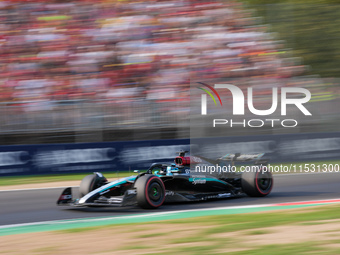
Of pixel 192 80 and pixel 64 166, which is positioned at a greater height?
pixel 192 80

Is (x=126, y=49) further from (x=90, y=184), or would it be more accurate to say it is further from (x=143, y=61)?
(x=90, y=184)

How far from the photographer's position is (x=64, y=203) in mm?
7641

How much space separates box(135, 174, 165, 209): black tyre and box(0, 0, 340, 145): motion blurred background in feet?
18.5

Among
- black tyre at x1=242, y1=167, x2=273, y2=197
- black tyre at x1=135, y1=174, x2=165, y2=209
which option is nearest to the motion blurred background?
black tyre at x1=242, y1=167, x2=273, y2=197

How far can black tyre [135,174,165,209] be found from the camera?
7.27 m

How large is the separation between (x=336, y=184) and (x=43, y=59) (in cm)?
970

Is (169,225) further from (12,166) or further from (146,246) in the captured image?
(12,166)

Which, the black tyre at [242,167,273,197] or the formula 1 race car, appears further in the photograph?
the black tyre at [242,167,273,197]

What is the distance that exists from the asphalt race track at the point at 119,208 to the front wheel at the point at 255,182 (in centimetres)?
12

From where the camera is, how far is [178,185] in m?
7.96

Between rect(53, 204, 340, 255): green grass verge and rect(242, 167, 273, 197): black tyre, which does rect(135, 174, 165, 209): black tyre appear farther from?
rect(242, 167, 273, 197): black tyre

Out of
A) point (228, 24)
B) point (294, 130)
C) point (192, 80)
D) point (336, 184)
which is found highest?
point (228, 24)

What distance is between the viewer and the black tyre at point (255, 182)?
27.7 feet

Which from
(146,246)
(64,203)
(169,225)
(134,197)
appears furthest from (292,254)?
(64,203)
